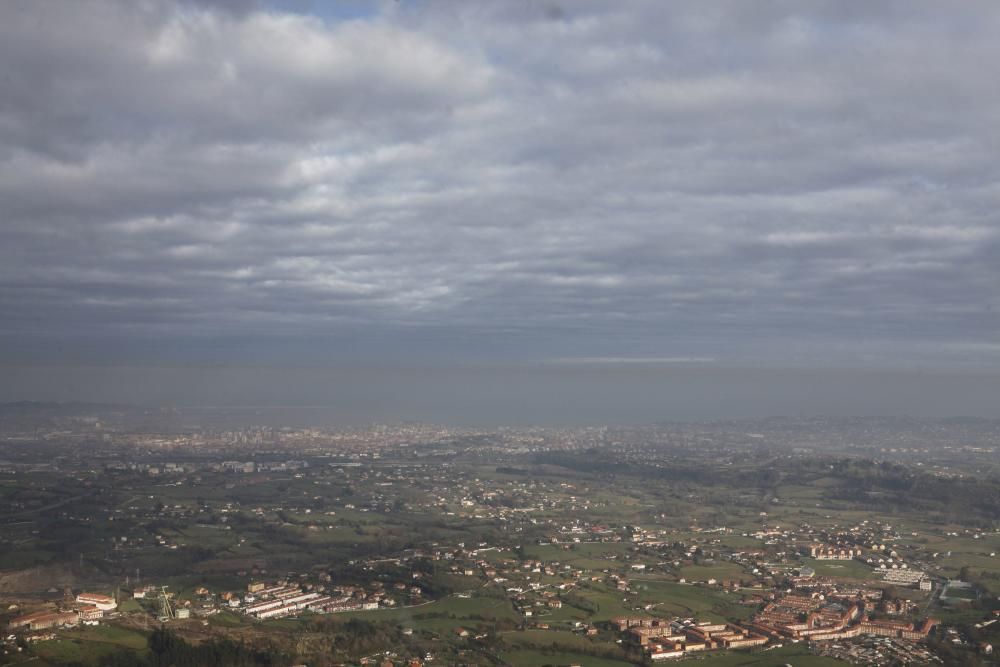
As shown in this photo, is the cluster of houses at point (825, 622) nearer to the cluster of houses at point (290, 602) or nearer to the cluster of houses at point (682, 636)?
the cluster of houses at point (682, 636)

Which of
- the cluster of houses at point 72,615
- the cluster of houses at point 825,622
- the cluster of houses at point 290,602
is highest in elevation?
the cluster of houses at point 72,615

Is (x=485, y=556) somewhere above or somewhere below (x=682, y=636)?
below

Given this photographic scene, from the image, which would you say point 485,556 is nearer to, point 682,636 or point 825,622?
point 682,636

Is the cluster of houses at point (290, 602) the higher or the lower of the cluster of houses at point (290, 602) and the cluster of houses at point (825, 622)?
the higher

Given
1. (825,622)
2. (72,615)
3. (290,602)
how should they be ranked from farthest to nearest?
1. (290,602)
2. (825,622)
3. (72,615)

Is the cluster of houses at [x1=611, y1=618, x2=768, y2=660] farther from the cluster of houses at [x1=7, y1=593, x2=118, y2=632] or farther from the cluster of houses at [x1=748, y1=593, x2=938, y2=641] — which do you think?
the cluster of houses at [x1=7, y1=593, x2=118, y2=632]

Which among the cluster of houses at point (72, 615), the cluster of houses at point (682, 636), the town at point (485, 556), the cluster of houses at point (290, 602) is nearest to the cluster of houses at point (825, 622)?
the town at point (485, 556)

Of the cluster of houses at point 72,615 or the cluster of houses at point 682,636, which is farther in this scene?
the cluster of houses at point 682,636

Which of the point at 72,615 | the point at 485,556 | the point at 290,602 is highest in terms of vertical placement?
the point at 72,615

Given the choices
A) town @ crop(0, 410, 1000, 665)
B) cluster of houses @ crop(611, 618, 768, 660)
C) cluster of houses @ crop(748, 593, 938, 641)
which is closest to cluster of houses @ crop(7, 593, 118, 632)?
town @ crop(0, 410, 1000, 665)

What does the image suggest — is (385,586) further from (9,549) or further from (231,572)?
(9,549)

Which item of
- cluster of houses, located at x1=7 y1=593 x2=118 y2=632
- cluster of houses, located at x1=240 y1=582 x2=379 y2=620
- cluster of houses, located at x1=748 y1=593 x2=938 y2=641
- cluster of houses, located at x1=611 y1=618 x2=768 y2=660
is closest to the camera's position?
cluster of houses, located at x1=7 y1=593 x2=118 y2=632

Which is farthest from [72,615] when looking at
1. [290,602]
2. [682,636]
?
[682,636]

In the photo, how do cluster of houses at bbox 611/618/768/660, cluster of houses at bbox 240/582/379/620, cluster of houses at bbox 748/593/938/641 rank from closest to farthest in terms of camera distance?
cluster of houses at bbox 611/618/768/660 < cluster of houses at bbox 748/593/938/641 < cluster of houses at bbox 240/582/379/620
